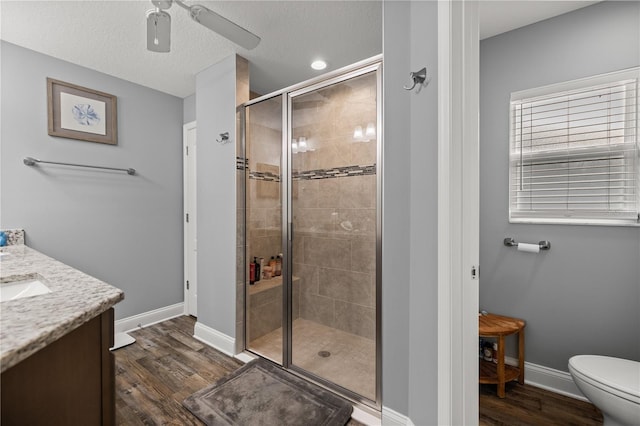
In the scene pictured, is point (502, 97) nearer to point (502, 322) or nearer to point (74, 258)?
point (502, 322)

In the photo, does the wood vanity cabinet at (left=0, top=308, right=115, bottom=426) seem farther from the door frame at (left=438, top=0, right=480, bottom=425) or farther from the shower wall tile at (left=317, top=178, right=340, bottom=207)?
the shower wall tile at (left=317, top=178, right=340, bottom=207)

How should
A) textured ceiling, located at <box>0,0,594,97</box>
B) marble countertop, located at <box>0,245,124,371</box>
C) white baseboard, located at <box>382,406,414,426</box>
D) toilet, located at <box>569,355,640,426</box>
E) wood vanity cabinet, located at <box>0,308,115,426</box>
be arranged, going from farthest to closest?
textured ceiling, located at <box>0,0,594,97</box>
white baseboard, located at <box>382,406,414,426</box>
toilet, located at <box>569,355,640,426</box>
wood vanity cabinet, located at <box>0,308,115,426</box>
marble countertop, located at <box>0,245,124,371</box>

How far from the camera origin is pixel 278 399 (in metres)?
1.75

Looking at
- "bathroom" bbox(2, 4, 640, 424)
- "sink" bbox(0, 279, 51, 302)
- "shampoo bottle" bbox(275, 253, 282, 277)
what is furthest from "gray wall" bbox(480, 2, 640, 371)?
"sink" bbox(0, 279, 51, 302)

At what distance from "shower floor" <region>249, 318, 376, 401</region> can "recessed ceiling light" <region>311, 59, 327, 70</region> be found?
2.22m

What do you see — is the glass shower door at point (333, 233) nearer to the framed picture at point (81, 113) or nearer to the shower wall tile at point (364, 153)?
the shower wall tile at point (364, 153)

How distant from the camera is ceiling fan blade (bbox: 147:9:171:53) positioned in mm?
1330

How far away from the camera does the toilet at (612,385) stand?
4.02 ft

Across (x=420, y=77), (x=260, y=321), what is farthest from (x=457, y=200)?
(x=260, y=321)

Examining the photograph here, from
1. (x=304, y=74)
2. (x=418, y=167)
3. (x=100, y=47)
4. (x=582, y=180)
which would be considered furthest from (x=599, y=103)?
(x=100, y=47)

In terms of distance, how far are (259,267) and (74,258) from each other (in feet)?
5.43

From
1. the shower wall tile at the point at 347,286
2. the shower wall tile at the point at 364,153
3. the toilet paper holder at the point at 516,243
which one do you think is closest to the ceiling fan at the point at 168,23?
the shower wall tile at the point at 364,153

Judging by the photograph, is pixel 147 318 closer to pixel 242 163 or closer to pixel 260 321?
pixel 260 321

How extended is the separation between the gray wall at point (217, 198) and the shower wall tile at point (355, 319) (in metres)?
0.88
